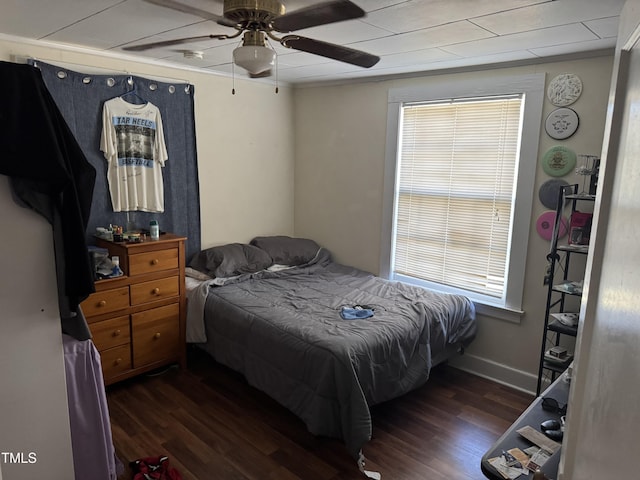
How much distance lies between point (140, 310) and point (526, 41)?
2.98 meters

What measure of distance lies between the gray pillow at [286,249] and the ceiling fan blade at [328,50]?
2.06m

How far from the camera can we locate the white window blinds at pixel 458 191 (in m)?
3.16

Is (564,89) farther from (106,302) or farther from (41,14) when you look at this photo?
(106,302)

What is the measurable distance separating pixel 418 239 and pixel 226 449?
2.22m

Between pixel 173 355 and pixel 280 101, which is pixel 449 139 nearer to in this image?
pixel 280 101

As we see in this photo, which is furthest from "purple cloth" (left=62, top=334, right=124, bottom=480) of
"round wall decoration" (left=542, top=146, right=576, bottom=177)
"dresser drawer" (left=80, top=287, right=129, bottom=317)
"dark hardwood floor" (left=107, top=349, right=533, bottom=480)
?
"round wall decoration" (left=542, top=146, right=576, bottom=177)

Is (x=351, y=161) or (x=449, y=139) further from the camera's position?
(x=351, y=161)

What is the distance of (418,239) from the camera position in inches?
145

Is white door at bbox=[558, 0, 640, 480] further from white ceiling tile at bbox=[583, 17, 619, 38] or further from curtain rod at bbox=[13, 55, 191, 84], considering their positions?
curtain rod at bbox=[13, 55, 191, 84]

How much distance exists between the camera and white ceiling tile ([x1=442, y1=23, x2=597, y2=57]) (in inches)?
88.2

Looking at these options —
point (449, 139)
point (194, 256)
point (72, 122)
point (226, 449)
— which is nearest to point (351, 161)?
point (449, 139)

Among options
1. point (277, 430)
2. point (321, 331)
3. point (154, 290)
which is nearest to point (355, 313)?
point (321, 331)

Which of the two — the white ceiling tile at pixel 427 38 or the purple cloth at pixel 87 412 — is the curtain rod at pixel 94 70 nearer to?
the white ceiling tile at pixel 427 38

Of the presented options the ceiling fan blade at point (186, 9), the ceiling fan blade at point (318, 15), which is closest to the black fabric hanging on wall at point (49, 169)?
the ceiling fan blade at point (186, 9)
